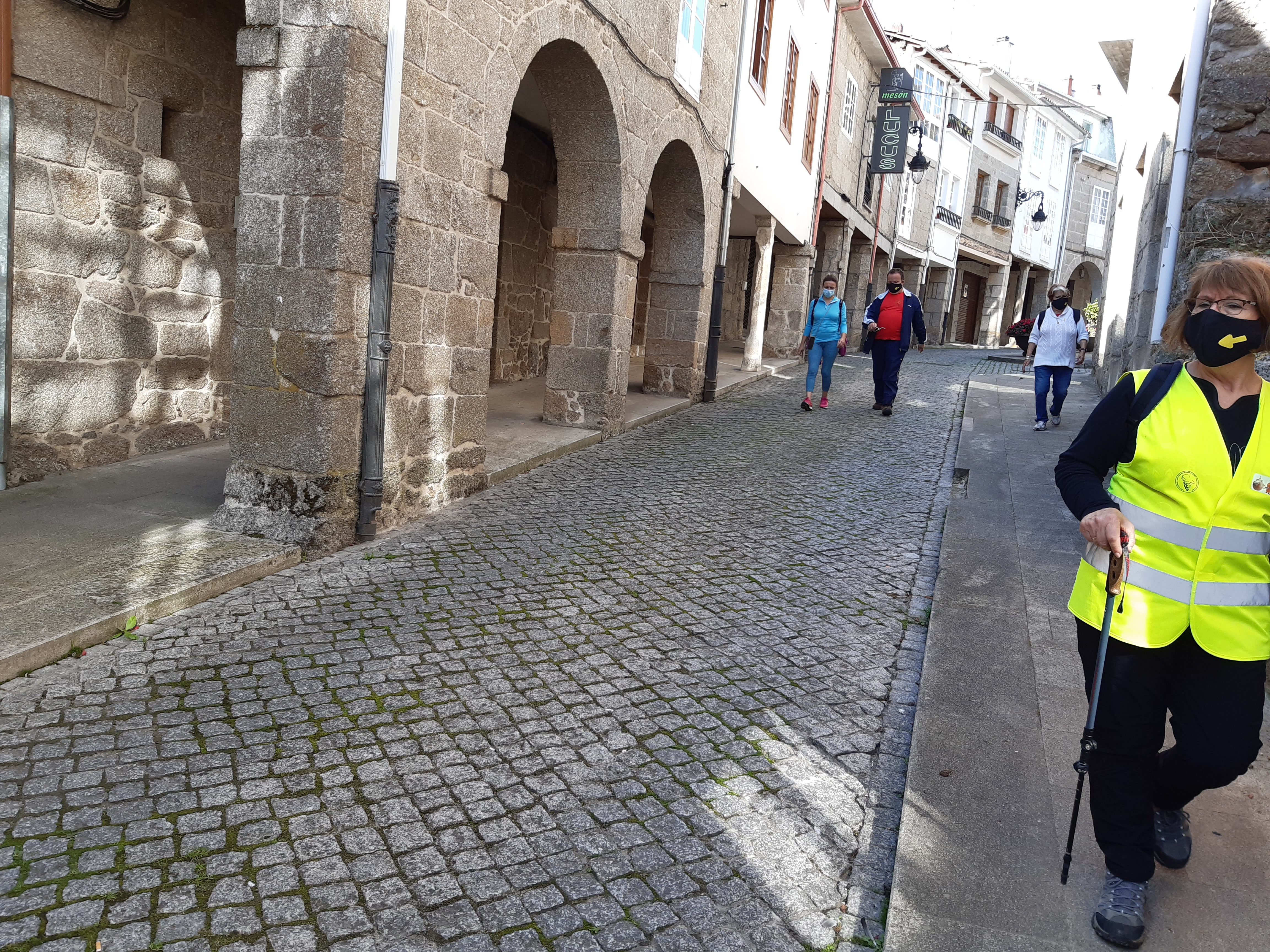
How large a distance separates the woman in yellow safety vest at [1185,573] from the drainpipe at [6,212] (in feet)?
Answer: 16.7

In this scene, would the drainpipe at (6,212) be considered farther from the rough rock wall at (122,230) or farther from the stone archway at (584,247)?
the stone archway at (584,247)

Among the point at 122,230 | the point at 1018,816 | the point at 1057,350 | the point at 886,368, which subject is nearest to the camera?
the point at 1018,816

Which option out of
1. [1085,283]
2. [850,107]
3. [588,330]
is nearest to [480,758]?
[588,330]

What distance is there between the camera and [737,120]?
12.2 m

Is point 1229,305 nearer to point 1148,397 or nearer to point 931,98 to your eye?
point 1148,397

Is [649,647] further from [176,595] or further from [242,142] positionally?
[242,142]

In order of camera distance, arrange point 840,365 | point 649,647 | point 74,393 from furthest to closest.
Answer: point 840,365, point 74,393, point 649,647

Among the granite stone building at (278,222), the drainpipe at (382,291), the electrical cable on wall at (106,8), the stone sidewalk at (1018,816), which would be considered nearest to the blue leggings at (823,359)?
the granite stone building at (278,222)

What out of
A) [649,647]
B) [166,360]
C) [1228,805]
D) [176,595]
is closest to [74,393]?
[166,360]

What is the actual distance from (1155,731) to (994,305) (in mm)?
36843

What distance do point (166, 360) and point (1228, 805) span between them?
6.10m

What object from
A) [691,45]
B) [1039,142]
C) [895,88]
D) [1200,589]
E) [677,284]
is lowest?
[1200,589]

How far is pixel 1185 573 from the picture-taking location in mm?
2160

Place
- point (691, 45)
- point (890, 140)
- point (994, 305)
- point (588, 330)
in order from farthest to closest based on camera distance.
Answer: point (994, 305), point (890, 140), point (691, 45), point (588, 330)
